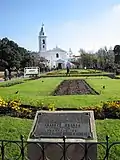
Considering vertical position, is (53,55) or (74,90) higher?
(53,55)

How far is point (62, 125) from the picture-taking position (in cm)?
538

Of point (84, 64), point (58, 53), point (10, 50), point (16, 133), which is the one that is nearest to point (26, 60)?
point (10, 50)

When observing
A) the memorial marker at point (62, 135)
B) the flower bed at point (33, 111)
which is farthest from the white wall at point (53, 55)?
the memorial marker at point (62, 135)

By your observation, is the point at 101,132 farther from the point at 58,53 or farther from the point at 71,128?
the point at 58,53

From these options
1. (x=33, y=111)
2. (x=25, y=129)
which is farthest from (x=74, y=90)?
(x=25, y=129)

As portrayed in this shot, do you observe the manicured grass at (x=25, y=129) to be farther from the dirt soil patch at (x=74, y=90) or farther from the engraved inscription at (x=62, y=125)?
the dirt soil patch at (x=74, y=90)

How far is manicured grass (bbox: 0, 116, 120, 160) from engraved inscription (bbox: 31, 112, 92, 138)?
1535mm

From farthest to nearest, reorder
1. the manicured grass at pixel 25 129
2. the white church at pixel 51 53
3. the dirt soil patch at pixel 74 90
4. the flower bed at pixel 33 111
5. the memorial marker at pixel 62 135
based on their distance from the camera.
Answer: the white church at pixel 51 53 → the dirt soil patch at pixel 74 90 → the flower bed at pixel 33 111 → the manicured grass at pixel 25 129 → the memorial marker at pixel 62 135

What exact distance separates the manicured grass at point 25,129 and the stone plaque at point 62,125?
4.99ft

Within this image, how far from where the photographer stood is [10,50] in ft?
184

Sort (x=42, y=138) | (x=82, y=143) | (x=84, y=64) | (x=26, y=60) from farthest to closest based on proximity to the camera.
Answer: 1. (x=84, y=64)
2. (x=26, y=60)
3. (x=42, y=138)
4. (x=82, y=143)

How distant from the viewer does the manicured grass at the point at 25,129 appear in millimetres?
7285

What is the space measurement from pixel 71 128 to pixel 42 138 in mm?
552

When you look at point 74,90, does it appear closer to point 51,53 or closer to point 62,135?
point 62,135
